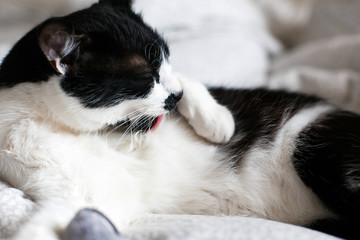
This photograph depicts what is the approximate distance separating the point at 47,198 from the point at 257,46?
142 centimetres

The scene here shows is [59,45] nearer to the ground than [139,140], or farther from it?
farther from it

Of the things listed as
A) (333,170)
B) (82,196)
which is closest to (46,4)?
(82,196)

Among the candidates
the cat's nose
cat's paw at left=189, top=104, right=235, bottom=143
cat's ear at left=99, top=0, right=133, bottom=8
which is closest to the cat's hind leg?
cat's paw at left=189, top=104, right=235, bottom=143

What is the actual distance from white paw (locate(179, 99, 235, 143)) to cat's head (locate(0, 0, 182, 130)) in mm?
95

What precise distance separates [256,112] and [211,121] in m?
0.17

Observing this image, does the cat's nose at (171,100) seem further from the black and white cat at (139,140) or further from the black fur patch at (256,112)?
the black fur patch at (256,112)

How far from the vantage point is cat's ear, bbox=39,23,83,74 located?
660 millimetres

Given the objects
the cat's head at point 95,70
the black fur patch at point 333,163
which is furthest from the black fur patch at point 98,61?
the black fur patch at point 333,163

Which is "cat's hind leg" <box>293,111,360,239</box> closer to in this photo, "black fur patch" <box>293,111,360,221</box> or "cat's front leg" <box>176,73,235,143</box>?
"black fur patch" <box>293,111,360,221</box>

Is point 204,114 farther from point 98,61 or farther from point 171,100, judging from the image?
point 98,61

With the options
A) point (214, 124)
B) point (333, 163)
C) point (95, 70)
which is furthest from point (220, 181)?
point (95, 70)

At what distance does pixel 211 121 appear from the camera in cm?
Result: 86

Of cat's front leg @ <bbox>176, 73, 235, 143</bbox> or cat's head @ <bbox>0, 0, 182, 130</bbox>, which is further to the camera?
cat's front leg @ <bbox>176, 73, 235, 143</bbox>

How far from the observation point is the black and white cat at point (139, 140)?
72cm
